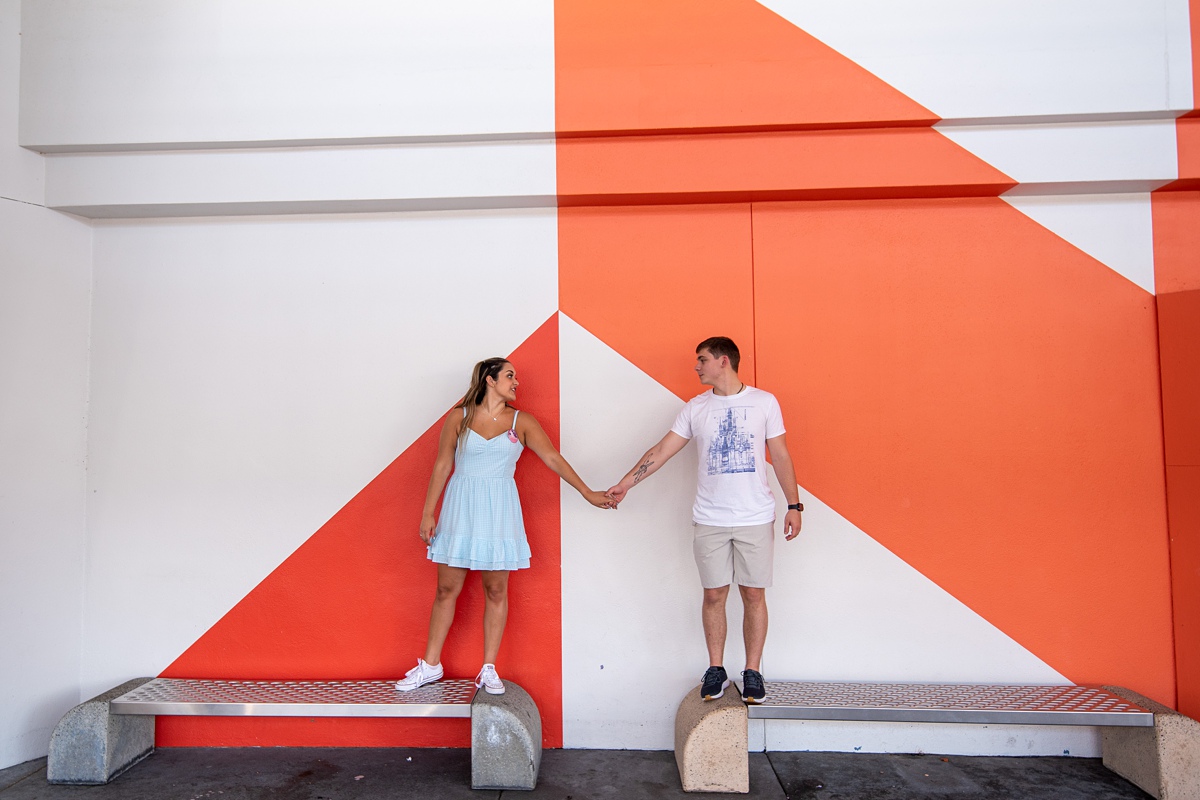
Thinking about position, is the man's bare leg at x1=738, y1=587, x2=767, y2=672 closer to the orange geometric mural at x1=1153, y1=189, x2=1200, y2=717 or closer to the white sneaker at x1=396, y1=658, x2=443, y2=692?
the white sneaker at x1=396, y1=658, x2=443, y2=692

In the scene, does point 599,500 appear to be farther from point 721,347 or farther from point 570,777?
point 570,777

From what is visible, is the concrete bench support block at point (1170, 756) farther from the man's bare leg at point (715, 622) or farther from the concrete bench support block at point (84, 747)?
the concrete bench support block at point (84, 747)

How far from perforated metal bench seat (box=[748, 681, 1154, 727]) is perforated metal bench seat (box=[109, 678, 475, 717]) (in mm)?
1391

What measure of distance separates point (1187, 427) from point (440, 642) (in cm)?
365

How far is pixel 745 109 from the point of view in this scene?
3.52 meters

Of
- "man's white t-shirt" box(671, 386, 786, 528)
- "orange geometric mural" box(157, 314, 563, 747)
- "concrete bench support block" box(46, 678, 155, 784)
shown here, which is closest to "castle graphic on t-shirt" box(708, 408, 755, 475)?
"man's white t-shirt" box(671, 386, 786, 528)

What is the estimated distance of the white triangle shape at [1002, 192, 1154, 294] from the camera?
363 centimetres

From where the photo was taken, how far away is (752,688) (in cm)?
323

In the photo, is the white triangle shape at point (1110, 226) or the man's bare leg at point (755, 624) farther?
the white triangle shape at point (1110, 226)

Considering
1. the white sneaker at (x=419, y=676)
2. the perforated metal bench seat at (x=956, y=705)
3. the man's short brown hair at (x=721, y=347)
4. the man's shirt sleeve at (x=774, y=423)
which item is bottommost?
the perforated metal bench seat at (x=956, y=705)

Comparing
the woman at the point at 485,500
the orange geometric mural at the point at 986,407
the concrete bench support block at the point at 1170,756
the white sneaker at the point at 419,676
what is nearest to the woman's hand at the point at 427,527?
the woman at the point at 485,500

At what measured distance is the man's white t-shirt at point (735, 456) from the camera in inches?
131

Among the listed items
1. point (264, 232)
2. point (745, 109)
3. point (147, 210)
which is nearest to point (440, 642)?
point (264, 232)

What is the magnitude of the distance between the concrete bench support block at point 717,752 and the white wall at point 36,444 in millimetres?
3123
